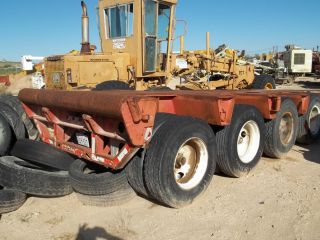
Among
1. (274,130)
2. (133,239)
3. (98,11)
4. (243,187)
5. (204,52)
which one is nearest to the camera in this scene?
(133,239)

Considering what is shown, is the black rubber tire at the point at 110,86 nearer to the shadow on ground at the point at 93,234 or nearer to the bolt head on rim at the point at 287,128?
the bolt head on rim at the point at 287,128

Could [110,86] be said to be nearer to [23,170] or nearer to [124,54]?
[124,54]

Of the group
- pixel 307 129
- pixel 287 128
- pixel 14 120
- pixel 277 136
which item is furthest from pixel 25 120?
pixel 307 129

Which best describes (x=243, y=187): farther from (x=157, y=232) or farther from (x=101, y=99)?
(x=101, y=99)

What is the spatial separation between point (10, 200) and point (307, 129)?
18.6ft

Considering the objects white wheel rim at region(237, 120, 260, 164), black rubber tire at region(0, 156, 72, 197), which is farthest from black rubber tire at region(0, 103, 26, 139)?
white wheel rim at region(237, 120, 260, 164)

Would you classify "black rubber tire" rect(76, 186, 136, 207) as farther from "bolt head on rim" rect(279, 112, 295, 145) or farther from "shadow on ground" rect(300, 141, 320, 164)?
"shadow on ground" rect(300, 141, 320, 164)

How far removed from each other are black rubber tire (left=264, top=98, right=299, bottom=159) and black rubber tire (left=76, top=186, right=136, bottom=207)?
107 inches

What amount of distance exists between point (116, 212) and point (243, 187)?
1.77 metres

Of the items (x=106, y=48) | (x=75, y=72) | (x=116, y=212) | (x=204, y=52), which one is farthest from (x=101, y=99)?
(x=204, y=52)

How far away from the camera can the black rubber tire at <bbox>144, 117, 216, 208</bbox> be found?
3.68 m

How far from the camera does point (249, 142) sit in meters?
5.33

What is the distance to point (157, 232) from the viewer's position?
3.55 metres

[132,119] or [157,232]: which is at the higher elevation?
[132,119]
